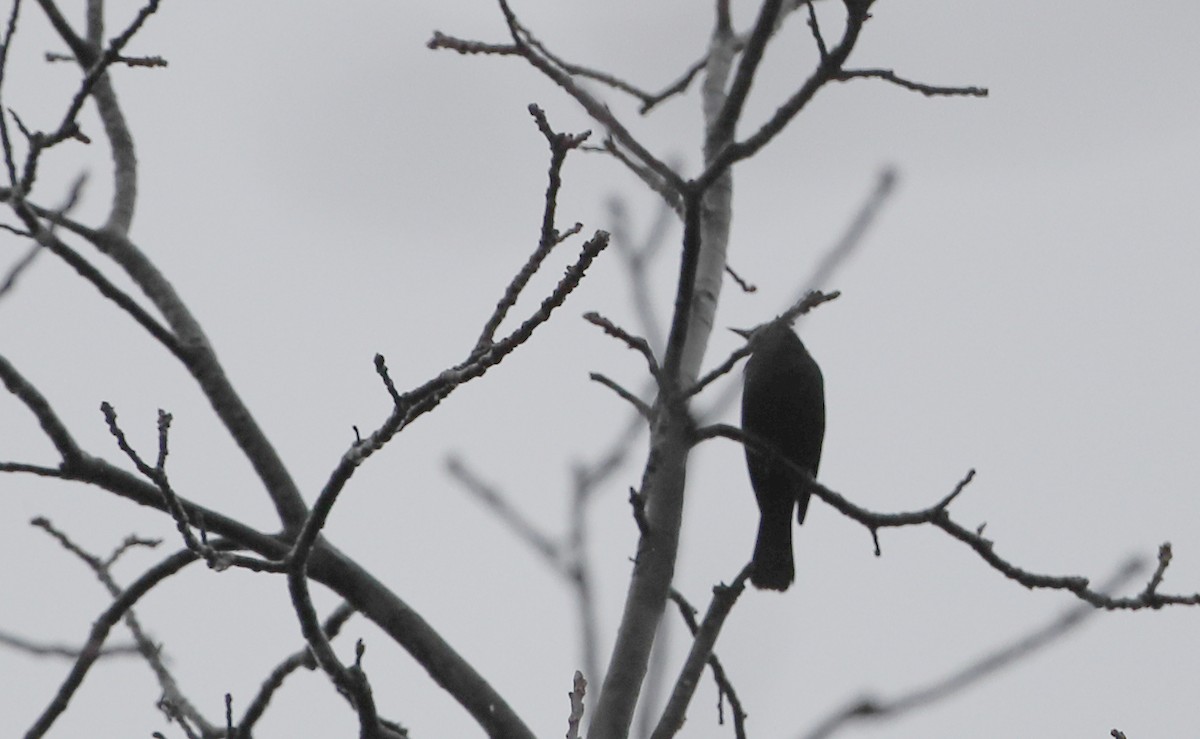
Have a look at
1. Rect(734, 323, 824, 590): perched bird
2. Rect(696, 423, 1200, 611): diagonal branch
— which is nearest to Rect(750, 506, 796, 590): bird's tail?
Rect(734, 323, 824, 590): perched bird

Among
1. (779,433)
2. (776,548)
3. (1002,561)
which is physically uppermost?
(779,433)

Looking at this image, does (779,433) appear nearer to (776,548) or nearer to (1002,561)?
(776,548)

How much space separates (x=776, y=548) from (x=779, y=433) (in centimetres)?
44

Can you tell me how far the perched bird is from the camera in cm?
530

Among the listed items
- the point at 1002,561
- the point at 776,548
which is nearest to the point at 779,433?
the point at 776,548

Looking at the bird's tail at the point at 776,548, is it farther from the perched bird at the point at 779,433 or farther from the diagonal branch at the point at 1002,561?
the diagonal branch at the point at 1002,561

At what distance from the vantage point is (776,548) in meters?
5.36

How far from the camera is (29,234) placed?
2.56m

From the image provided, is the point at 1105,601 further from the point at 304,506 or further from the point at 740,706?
the point at 304,506

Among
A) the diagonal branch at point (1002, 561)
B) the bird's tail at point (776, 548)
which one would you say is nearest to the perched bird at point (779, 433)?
the bird's tail at point (776, 548)

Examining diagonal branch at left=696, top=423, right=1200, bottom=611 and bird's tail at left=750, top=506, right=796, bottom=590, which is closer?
diagonal branch at left=696, top=423, right=1200, bottom=611

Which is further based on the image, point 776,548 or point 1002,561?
point 776,548

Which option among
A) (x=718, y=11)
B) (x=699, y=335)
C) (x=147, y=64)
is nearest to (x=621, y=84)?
(x=718, y=11)

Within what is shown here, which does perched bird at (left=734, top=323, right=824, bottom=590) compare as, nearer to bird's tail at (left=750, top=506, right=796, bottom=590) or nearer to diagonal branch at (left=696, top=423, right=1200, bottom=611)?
bird's tail at (left=750, top=506, right=796, bottom=590)
